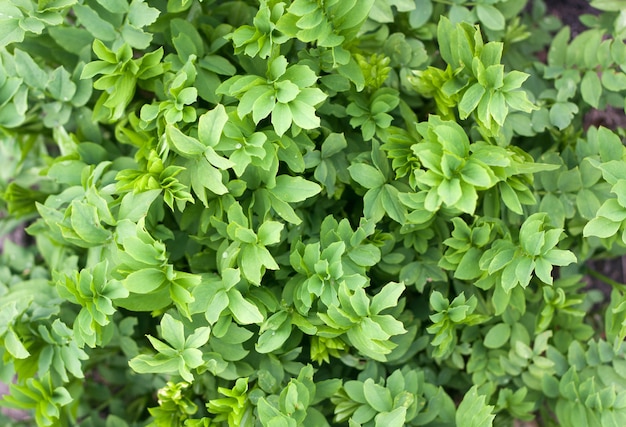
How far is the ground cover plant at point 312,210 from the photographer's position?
5.32 feet

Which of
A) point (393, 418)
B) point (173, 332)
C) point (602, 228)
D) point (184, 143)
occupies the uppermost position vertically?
point (184, 143)

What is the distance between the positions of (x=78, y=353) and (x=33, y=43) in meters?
0.95

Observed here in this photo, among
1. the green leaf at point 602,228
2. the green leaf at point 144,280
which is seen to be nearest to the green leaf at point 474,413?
the green leaf at point 602,228

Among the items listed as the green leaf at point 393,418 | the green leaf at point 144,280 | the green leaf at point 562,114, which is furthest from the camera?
the green leaf at point 562,114

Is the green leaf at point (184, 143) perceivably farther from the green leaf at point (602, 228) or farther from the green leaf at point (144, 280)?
the green leaf at point (602, 228)

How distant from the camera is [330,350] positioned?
6.05 ft

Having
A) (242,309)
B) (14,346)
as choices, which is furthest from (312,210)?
(14,346)

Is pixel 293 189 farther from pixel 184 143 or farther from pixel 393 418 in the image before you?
pixel 393 418

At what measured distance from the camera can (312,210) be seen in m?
1.94

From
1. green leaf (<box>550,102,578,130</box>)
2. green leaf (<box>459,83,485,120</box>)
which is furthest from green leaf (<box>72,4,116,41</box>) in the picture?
green leaf (<box>550,102,578,130</box>)

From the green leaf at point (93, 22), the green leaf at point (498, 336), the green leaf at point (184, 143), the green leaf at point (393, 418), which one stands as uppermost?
the green leaf at point (93, 22)

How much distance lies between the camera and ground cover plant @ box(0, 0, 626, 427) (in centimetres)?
162

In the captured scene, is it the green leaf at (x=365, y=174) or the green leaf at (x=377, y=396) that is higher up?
the green leaf at (x=365, y=174)

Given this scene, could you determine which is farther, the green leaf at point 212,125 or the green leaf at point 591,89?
the green leaf at point 591,89
